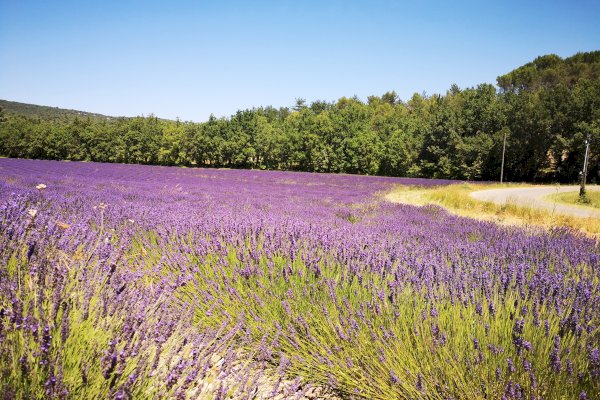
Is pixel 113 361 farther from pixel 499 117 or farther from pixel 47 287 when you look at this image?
pixel 499 117

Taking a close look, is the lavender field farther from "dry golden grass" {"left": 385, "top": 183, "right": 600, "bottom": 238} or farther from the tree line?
the tree line

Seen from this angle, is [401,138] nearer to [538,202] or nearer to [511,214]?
[538,202]

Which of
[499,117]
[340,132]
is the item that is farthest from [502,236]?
[340,132]

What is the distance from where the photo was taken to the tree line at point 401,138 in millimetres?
33469

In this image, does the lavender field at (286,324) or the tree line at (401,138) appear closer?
the lavender field at (286,324)

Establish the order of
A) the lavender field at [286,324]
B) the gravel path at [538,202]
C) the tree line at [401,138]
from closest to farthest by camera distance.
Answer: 1. the lavender field at [286,324]
2. the gravel path at [538,202]
3. the tree line at [401,138]

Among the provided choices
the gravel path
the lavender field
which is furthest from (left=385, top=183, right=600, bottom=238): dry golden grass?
the lavender field

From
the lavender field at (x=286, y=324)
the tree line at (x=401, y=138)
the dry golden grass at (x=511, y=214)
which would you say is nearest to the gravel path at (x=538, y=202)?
the dry golden grass at (x=511, y=214)

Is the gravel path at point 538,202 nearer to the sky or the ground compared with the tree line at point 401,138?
nearer to the ground

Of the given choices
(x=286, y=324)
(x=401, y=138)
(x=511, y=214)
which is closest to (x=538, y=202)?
(x=511, y=214)

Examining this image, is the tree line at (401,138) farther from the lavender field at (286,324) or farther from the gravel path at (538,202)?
the lavender field at (286,324)

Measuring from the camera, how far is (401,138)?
44531 millimetres

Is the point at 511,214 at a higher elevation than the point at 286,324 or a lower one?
higher

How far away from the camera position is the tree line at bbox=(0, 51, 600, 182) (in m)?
33.5
